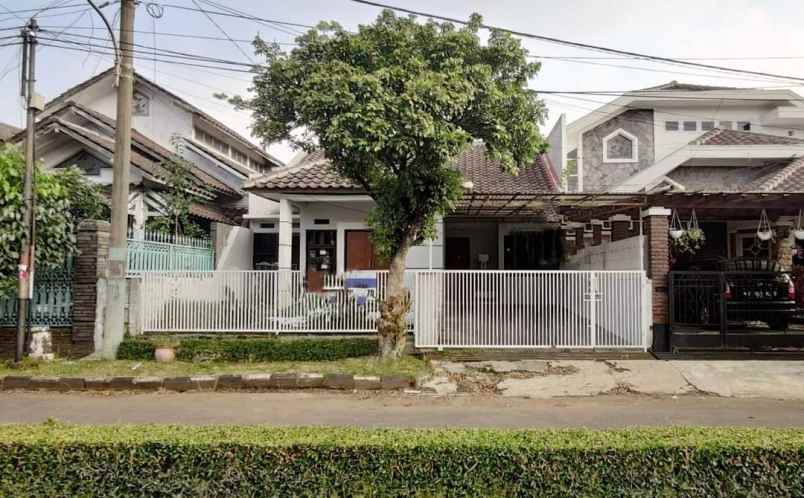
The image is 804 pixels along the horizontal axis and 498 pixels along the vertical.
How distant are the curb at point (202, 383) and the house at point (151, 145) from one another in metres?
5.75

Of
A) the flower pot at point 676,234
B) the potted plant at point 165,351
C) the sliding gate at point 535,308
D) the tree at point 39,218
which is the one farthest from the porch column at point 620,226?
the tree at point 39,218

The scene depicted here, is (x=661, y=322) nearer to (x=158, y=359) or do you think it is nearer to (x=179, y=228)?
(x=158, y=359)

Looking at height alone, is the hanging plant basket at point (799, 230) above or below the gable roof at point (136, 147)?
below

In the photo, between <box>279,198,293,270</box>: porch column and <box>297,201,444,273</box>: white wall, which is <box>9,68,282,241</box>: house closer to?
<box>297,201,444,273</box>: white wall

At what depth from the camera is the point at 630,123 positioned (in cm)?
1777

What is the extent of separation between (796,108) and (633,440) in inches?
780

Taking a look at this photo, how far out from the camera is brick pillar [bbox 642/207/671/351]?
9305 millimetres

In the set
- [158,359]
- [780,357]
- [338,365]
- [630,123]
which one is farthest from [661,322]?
[630,123]

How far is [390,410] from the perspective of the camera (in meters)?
6.66

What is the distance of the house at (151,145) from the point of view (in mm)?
13258

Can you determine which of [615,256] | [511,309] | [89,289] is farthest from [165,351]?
[615,256]

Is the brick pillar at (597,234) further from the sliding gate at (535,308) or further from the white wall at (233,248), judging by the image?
the white wall at (233,248)

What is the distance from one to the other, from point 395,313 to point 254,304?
323cm

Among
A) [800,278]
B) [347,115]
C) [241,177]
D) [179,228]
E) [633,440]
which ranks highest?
[241,177]
